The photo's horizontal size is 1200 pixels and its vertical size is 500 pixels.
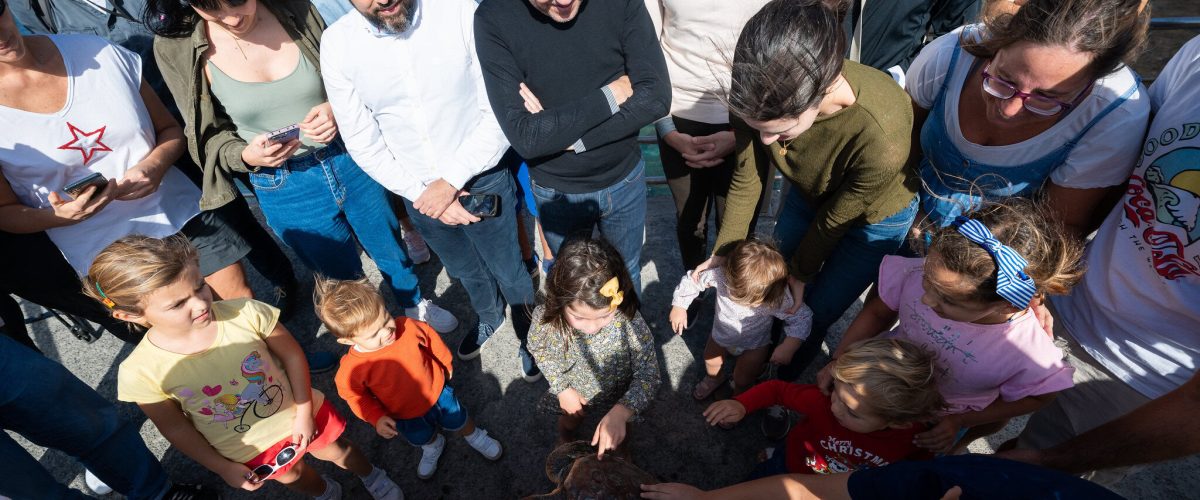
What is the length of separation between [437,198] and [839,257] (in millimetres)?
1892

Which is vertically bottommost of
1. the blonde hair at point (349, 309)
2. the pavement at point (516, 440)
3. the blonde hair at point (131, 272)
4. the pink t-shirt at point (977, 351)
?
the pavement at point (516, 440)

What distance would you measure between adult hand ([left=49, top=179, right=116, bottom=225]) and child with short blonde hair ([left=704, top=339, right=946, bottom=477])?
279 centimetres

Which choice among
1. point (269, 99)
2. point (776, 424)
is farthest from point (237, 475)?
point (776, 424)

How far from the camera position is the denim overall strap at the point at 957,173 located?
1.83 metres

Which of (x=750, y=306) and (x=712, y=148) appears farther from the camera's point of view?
(x=712, y=148)

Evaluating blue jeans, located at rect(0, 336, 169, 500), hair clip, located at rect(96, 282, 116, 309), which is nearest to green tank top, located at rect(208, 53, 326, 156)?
hair clip, located at rect(96, 282, 116, 309)

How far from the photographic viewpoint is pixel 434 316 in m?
3.58

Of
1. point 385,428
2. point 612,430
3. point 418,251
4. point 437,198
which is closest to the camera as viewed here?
point 612,430

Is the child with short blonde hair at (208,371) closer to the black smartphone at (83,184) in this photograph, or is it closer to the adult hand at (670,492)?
the black smartphone at (83,184)

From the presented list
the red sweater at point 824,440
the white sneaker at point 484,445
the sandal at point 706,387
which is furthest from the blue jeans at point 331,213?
the red sweater at point 824,440

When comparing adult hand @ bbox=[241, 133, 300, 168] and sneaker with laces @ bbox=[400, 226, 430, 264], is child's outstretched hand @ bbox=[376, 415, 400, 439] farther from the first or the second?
sneaker with laces @ bbox=[400, 226, 430, 264]

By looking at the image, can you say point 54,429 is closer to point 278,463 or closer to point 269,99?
point 278,463

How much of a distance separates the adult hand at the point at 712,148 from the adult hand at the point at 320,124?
5.70 ft

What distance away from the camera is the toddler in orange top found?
225cm
